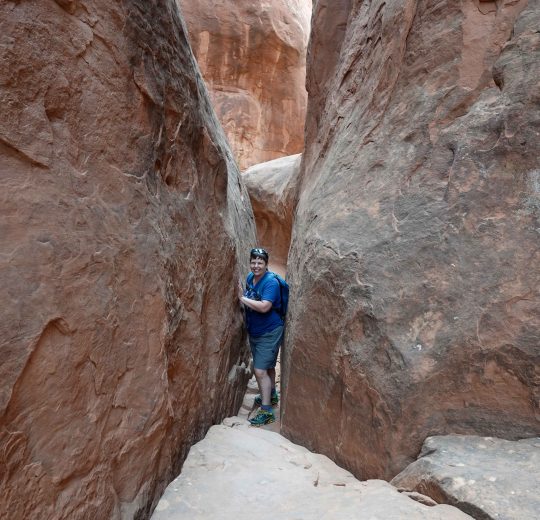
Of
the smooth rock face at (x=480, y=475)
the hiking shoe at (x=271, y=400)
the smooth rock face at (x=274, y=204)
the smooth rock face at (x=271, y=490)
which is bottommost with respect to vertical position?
the hiking shoe at (x=271, y=400)

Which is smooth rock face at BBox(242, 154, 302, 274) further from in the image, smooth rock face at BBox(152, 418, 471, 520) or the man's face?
smooth rock face at BBox(152, 418, 471, 520)

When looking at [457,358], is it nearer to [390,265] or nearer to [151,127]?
[390,265]

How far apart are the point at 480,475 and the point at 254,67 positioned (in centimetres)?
1479

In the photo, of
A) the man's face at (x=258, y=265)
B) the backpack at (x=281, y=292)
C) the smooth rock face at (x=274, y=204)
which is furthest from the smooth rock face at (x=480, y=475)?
the smooth rock face at (x=274, y=204)

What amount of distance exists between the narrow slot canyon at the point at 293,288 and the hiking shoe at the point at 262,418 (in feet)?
0.43

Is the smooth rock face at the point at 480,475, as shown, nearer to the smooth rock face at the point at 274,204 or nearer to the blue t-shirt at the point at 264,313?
the blue t-shirt at the point at 264,313

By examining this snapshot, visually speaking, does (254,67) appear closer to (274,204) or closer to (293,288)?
(274,204)

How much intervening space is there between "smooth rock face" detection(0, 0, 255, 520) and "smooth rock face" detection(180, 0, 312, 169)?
12.6 meters

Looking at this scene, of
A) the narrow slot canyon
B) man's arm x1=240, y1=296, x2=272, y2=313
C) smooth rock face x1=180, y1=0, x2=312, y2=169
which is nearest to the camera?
the narrow slot canyon

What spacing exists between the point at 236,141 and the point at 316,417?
13.2 m

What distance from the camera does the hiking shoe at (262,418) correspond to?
393cm

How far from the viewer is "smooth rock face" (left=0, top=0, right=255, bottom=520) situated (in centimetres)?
157

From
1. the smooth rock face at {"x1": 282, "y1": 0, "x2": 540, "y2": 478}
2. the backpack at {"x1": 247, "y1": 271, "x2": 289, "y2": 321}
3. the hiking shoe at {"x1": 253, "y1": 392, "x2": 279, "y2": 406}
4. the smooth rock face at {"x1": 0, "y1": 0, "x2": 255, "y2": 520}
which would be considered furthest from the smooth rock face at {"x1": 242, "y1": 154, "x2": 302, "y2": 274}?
the smooth rock face at {"x1": 0, "y1": 0, "x2": 255, "y2": 520}

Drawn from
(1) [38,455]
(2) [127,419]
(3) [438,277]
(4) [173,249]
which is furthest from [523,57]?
(1) [38,455]
